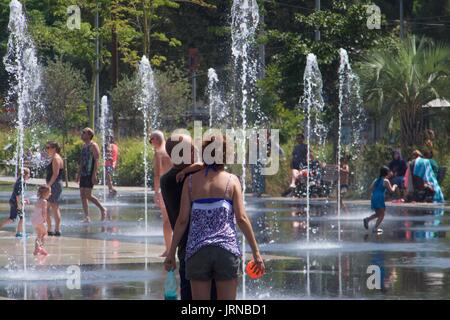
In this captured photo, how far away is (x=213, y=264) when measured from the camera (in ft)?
31.3

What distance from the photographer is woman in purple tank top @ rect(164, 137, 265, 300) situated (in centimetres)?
952

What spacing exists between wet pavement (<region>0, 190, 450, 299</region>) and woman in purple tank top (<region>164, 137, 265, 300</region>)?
3.16m

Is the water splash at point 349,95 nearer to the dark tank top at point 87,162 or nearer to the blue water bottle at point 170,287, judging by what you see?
the dark tank top at point 87,162

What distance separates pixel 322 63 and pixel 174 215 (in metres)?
25.3

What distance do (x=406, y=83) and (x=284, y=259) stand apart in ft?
57.0

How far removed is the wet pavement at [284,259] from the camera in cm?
1333

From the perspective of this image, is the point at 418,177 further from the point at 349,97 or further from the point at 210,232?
the point at 210,232

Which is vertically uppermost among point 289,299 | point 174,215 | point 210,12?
point 210,12

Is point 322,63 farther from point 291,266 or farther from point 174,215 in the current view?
point 174,215

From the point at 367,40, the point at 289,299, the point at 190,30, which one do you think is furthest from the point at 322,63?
the point at 190,30

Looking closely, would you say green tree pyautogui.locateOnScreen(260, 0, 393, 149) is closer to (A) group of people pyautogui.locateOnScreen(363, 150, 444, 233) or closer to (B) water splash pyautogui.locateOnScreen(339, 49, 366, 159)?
(B) water splash pyautogui.locateOnScreen(339, 49, 366, 159)

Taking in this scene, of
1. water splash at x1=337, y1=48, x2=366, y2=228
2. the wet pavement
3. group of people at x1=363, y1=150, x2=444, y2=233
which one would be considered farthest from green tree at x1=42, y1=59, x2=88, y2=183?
the wet pavement

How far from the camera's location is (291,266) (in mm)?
15875
